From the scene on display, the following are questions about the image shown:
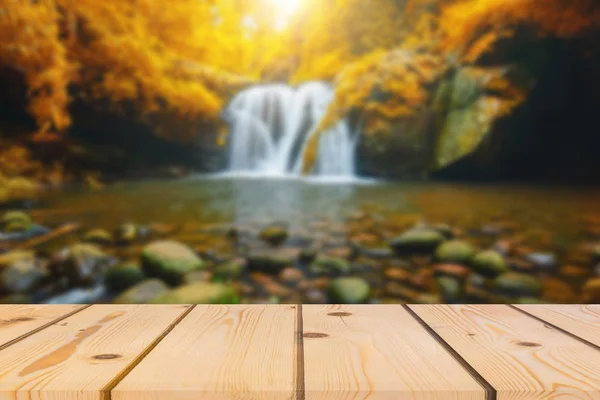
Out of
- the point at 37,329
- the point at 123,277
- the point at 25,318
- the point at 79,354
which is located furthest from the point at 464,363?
the point at 123,277

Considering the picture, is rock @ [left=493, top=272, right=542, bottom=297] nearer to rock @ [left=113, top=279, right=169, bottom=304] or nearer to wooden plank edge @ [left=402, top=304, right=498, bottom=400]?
wooden plank edge @ [left=402, top=304, right=498, bottom=400]

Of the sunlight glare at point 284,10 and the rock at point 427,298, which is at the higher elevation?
the sunlight glare at point 284,10

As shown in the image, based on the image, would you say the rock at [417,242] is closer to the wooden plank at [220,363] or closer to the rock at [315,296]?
the rock at [315,296]

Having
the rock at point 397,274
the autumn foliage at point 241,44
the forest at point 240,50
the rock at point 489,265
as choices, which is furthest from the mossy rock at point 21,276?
the rock at point 489,265

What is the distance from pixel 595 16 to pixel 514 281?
116 centimetres

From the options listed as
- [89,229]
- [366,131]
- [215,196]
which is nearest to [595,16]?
[366,131]

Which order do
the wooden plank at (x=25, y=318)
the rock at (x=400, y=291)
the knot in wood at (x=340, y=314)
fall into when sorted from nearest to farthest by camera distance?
the wooden plank at (x=25, y=318)
the knot in wood at (x=340, y=314)
the rock at (x=400, y=291)

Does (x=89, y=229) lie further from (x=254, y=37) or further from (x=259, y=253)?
(x=254, y=37)

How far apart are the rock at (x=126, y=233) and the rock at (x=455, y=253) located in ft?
4.14

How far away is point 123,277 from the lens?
196cm

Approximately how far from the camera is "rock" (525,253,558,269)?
6.45 ft

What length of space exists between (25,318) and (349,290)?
→ 1.24 m

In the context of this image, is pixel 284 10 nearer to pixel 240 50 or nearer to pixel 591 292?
pixel 240 50

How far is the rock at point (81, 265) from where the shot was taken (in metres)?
1.94
